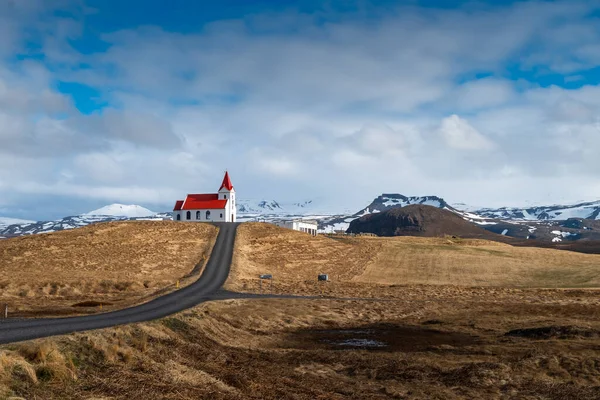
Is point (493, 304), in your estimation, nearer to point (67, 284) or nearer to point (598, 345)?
point (598, 345)

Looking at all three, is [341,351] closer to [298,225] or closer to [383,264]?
[383,264]

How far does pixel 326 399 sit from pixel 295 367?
17.2 ft

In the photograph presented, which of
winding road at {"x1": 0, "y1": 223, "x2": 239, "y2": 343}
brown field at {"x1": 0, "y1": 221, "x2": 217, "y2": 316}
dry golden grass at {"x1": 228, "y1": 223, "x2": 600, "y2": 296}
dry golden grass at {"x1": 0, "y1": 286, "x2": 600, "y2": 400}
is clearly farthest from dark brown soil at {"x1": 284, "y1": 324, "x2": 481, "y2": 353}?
dry golden grass at {"x1": 228, "y1": 223, "x2": 600, "y2": 296}

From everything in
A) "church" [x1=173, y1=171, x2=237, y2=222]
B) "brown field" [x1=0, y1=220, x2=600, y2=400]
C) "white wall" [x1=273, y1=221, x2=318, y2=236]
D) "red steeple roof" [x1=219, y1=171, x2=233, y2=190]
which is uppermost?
"red steeple roof" [x1=219, y1=171, x2=233, y2=190]

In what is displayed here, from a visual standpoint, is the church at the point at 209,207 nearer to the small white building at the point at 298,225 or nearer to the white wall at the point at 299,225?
the white wall at the point at 299,225

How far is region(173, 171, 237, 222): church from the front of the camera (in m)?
121

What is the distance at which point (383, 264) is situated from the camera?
8188 cm

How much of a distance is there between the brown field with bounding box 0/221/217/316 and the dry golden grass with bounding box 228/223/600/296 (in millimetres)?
8513

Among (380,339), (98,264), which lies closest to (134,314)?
(380,339)

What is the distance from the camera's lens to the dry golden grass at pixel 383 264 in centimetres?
6588

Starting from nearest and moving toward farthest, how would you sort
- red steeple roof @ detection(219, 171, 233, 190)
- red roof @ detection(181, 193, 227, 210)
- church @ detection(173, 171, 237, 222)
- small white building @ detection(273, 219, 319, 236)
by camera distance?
1. church @ detection(173, 171, 237, 222)
2. red roof @ detection(181, 193, 227, 210)
3. red steeple roof @ detection(219, 171, 233, 190)
4. small white building @ detection(273, 219, 319, 236)

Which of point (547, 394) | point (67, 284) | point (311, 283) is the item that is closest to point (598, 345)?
point (547, 394)

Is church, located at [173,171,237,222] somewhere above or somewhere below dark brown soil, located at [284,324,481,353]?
above

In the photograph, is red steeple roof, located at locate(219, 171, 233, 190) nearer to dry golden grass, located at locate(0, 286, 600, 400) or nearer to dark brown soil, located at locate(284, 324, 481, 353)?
dry golden grass, located at locate(0, 286, 600, 400)
